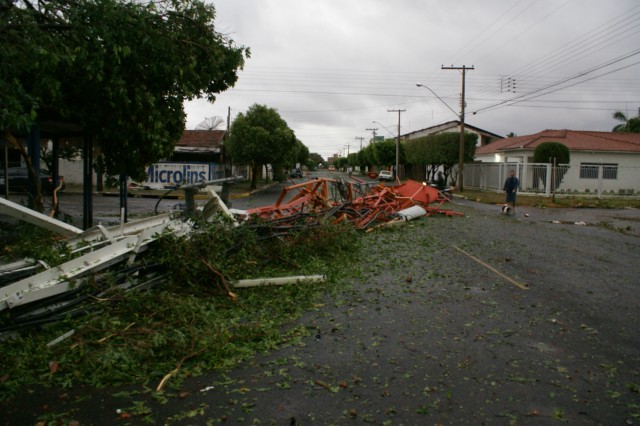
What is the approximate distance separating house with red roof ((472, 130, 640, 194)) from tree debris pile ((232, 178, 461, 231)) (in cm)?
1546

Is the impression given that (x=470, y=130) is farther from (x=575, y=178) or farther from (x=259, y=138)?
(x=259, y=138)

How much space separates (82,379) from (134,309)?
61.5 inches

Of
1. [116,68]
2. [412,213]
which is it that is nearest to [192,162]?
[412,213]

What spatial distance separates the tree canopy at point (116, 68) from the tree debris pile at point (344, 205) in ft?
9.36

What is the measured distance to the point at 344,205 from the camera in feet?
47.3

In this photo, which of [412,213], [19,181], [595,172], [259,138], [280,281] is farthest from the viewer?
[259,138]

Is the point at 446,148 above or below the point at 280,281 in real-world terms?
above

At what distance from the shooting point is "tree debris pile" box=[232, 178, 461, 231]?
10.8 m

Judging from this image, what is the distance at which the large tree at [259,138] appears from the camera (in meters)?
37.2

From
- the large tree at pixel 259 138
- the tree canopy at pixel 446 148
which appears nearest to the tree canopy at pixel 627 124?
the tree canopy at pixel 446 148

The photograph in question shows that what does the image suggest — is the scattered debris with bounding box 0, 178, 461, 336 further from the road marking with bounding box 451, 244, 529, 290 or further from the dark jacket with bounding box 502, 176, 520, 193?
the dark jacket with bounding box 502, 176, 520, 193

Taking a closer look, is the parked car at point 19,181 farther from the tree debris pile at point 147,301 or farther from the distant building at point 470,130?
the distant building at point 470,130

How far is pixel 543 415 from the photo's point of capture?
12.3ft

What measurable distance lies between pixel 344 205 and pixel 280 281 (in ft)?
23.8
